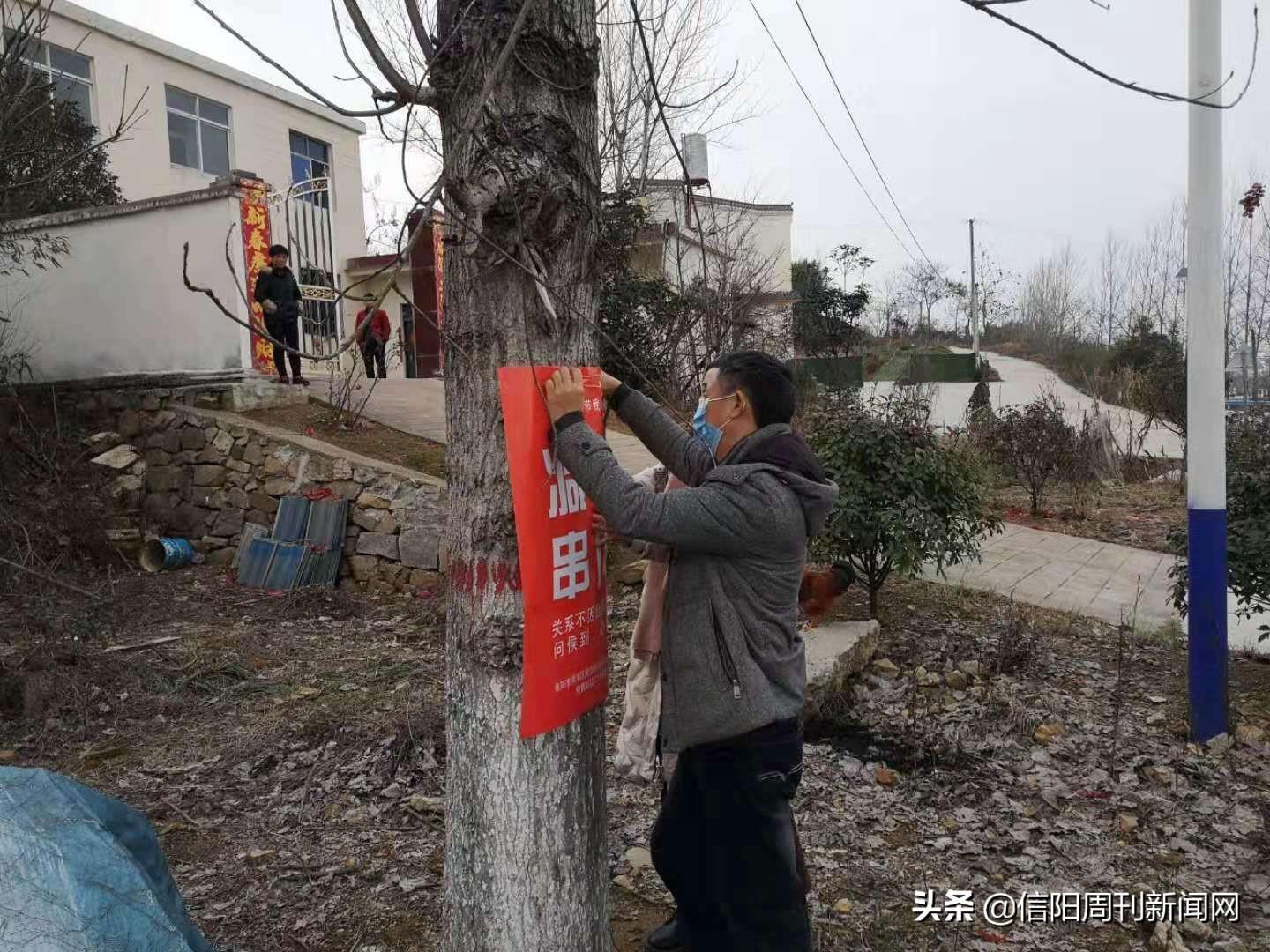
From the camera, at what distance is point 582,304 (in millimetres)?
2082

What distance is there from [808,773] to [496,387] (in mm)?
2728

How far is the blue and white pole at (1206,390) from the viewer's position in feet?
A: 12.8

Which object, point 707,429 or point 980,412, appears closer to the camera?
point 707,429

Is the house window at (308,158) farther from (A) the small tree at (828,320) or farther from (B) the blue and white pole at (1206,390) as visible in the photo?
(B) the blue and white pole at (1206,390)

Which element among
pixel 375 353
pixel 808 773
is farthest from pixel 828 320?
pixel 808 773

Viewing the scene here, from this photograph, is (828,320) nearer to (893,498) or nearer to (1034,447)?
(1034,447)

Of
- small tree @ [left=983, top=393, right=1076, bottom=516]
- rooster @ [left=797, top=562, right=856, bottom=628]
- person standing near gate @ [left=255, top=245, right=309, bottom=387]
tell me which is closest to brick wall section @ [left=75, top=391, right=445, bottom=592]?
person standing near gate @ [left=255, top=245, right=309, bottom=387]

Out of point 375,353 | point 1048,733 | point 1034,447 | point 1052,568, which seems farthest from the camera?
point 1034,447

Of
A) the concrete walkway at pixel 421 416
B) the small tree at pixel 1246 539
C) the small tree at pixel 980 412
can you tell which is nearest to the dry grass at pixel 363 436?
the concrete walkway at pixel 421 416

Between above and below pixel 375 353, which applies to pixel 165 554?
below

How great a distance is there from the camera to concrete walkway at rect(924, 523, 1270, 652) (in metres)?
6.38

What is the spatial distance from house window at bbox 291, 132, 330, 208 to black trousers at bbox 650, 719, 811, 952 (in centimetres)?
1930

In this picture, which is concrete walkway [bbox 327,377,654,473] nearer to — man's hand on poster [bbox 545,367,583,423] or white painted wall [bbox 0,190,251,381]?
white painted wall [bbox 0,190,251,381]

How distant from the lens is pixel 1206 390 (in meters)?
3.95
